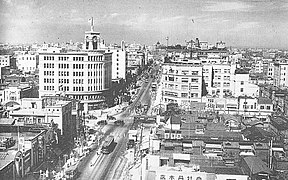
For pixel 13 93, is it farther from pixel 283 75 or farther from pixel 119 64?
pixel 283 75

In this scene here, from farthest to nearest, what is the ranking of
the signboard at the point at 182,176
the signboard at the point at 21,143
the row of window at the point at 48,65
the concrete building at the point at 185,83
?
the row of window at the point at 48,65, the concrete building at the point at 185,83, the signboard at the point at 21,143, the signboard at the point at 182,176

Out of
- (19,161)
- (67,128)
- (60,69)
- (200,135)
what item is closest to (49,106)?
(67,128)

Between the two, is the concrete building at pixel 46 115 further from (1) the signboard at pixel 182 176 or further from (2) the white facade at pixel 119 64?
(2) the white facade at pixel 119 64

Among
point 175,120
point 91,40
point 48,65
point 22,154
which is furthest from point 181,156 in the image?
point 91,40

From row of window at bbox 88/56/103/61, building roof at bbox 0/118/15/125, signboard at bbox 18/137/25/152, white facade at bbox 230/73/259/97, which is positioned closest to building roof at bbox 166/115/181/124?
signboard at bbox 18/137/25/152

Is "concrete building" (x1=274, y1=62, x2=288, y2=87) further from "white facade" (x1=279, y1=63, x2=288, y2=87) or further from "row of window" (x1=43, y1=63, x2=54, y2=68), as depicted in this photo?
"row of window" (x1=43, y1=63, x2=54, y2=68)

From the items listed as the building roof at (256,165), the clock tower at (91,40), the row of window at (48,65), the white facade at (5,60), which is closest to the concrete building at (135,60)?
the white facade at (5,60)

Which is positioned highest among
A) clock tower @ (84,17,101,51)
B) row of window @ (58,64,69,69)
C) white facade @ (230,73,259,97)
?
clock tower @ (84,17,101,51)
